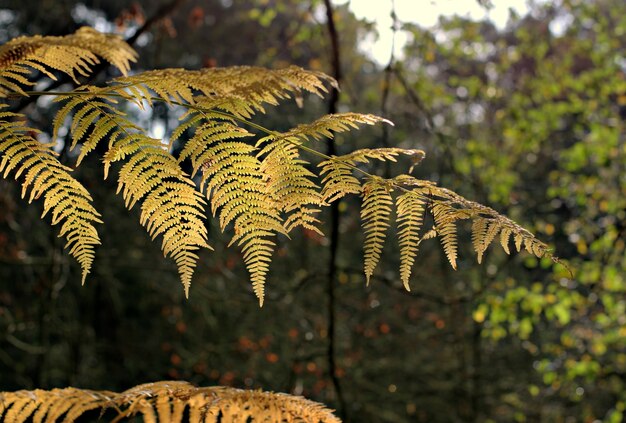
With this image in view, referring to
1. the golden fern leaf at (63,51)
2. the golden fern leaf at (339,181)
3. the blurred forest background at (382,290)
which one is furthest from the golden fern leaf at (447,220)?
the blurred forest background at (382,290)

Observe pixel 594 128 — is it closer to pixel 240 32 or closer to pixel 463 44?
pixel 463 44

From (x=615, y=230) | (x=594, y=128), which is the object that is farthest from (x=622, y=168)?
(x=615, y=230)

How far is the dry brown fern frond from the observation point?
974 millimetres

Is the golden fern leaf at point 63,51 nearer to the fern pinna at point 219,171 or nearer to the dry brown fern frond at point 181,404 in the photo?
→ the fern pinna at point 219,171

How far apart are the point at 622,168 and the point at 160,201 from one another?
301 inches

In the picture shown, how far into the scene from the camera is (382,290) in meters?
9.33

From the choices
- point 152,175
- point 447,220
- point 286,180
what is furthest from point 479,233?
point 152,175

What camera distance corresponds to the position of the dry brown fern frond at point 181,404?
0.97m

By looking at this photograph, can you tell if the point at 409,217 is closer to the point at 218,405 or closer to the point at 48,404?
the point at 218,405

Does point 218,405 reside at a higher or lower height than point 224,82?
lower

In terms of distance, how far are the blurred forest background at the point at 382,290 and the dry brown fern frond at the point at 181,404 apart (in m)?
4.06

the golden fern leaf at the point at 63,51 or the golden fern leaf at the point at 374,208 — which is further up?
the golden fern leaf at the point at 63,51

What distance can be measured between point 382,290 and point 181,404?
8479mm

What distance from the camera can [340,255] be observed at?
8773 millimetres
